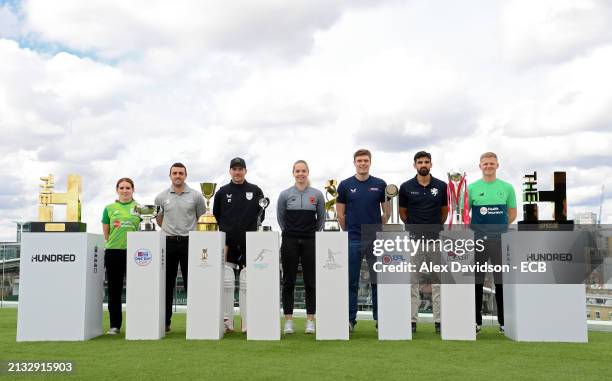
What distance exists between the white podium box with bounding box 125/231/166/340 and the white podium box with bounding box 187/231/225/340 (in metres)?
0.31

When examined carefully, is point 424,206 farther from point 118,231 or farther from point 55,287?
point 55,287

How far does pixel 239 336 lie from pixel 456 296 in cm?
217

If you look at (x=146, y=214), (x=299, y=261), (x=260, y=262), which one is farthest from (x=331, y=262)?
(x=146, y=214)

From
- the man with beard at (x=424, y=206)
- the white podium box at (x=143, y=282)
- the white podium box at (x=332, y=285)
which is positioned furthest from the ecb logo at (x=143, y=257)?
the man with beard at (x=424, y=206)

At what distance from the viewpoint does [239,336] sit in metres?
5.89

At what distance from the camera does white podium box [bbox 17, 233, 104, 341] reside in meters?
5.80

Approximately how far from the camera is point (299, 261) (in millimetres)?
5938

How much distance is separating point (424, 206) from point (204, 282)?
2.30 metres

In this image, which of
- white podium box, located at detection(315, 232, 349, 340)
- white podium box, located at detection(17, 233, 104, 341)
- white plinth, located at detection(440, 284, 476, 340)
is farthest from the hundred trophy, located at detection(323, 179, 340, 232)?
white podium box, located at detection(17, 233, 104, 341)

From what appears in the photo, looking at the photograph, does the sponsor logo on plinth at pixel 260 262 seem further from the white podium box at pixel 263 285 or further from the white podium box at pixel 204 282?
the white podium box at pixel 204 282

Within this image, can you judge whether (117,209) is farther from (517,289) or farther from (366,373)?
(517,289)

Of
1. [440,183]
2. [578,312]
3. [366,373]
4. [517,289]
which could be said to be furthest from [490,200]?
[366,373]

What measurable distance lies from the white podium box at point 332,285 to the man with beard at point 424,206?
0.76 meters

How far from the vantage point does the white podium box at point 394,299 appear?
562 centimetres
